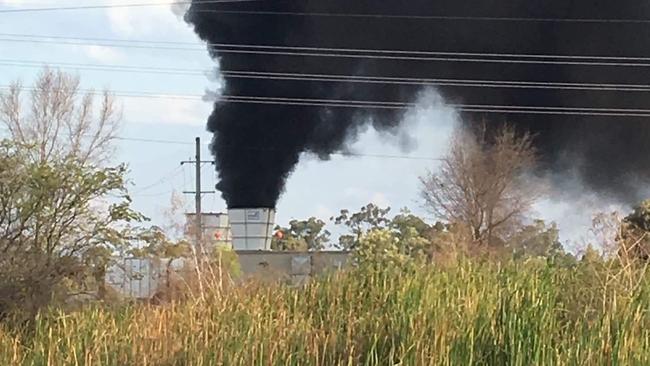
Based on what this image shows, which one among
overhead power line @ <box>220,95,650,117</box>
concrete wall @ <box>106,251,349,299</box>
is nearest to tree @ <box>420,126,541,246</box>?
overhead power line @ <box>220,95,650,117</box>

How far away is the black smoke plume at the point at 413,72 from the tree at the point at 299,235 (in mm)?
2194

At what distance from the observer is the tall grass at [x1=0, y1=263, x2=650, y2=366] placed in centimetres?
624

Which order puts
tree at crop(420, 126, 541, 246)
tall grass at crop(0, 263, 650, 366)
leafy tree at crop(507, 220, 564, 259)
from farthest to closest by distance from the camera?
tree at crop(420, 126, 541, 246) → leafy tree at crop(507, 220, 564, 259) → tall grass at crop(0, 263, 650, 366)

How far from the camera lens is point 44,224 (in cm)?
1116

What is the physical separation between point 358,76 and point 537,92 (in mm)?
6840

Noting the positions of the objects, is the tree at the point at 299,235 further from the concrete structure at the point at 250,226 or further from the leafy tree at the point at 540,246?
the leafy tree at the point at 540,246

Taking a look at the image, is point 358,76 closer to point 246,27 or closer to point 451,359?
point 246,27

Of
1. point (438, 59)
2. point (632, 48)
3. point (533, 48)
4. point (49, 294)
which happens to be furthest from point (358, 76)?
point (49, 294)

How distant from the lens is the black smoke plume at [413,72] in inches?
1364

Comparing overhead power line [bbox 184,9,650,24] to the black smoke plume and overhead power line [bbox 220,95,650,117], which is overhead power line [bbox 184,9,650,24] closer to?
the black smoke plume

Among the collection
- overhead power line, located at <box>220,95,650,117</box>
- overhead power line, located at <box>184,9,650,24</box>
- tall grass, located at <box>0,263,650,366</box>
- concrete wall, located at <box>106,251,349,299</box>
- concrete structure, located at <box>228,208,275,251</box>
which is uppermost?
overhead power line, located at <box>184,9,650,24</box>

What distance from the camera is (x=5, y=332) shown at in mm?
9859

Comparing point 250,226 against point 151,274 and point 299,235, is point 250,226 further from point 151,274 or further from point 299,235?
point 151,274

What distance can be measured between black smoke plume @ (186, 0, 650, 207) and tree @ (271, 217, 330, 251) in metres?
2.19
